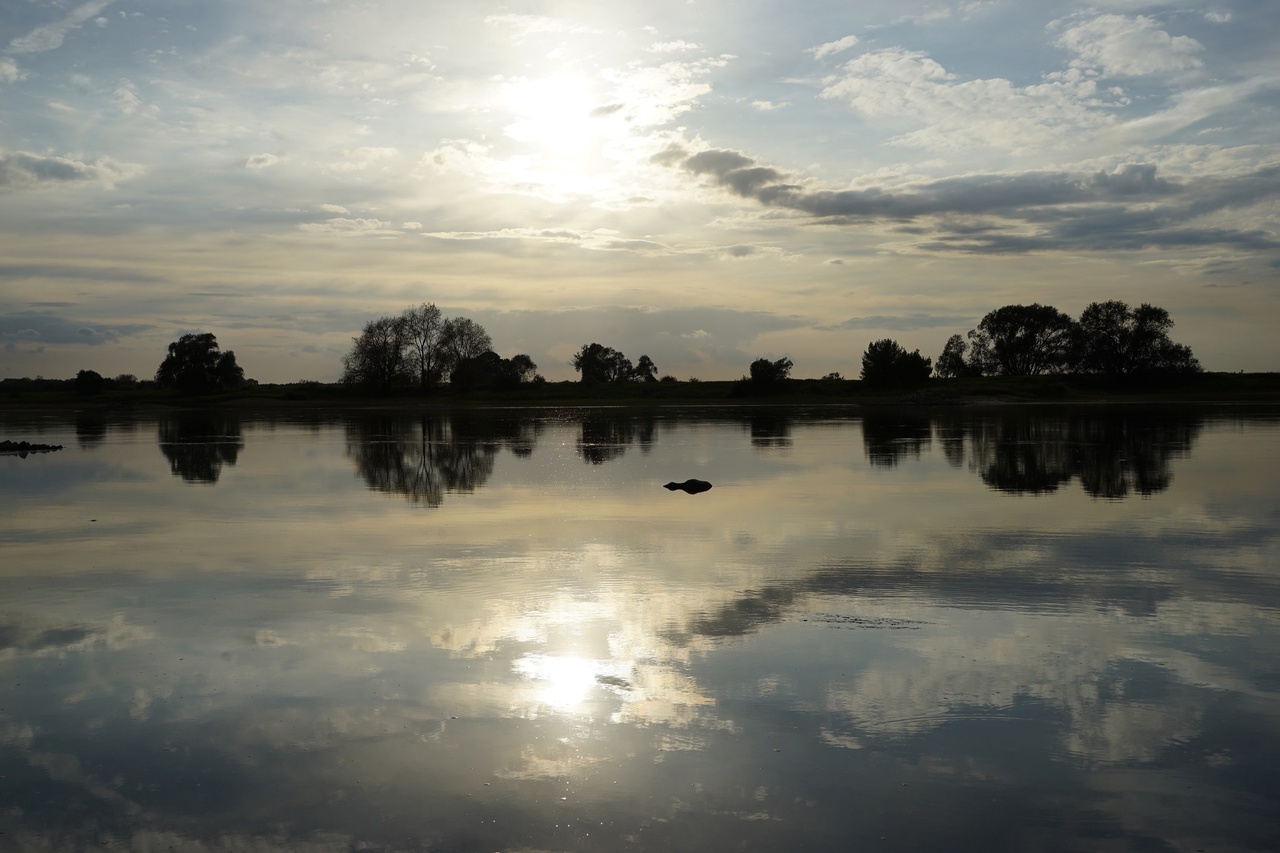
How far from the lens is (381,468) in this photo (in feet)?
103

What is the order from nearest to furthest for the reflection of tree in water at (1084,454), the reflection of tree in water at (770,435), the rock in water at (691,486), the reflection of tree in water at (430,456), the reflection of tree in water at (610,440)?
the rock in water at (691,486) → the reflection of tree in water at (1084,454) → the reflection of tree in water at (430,456) → the reflection of tree in water at (610,440) → the reflection of tree in water at (770,435)

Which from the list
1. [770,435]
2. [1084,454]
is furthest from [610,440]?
[1084,454]

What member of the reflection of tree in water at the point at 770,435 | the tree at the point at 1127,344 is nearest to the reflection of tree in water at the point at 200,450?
the reflection of tree in water at the point at 770,435

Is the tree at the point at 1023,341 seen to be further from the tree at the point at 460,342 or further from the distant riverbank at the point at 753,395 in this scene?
the tree at the point at 460,342

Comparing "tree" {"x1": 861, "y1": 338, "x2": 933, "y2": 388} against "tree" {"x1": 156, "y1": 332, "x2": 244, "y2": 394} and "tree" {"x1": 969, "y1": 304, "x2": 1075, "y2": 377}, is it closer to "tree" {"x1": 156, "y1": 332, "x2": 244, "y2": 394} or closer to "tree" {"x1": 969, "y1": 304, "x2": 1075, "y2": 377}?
"tree" {"x1": 969, "y1": 304, "x2": 1075, "y2": 377}

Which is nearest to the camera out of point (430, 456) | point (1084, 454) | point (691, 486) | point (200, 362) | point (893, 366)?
point (691, 486)

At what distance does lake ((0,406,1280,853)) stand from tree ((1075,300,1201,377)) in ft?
383

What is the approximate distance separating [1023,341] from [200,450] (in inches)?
5447

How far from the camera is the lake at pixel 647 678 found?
20.8 ft

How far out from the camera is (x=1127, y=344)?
12750 cm

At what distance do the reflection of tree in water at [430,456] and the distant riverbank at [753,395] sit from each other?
209 feet

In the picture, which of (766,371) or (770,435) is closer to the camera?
(770,435)

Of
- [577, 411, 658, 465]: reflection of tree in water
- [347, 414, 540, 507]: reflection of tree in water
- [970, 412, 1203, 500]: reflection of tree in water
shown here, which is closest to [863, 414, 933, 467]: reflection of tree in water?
[970, 412, 1203, 500]: reflection of tree in water

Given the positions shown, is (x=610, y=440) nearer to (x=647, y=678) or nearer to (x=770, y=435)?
(x=770, y=435)
